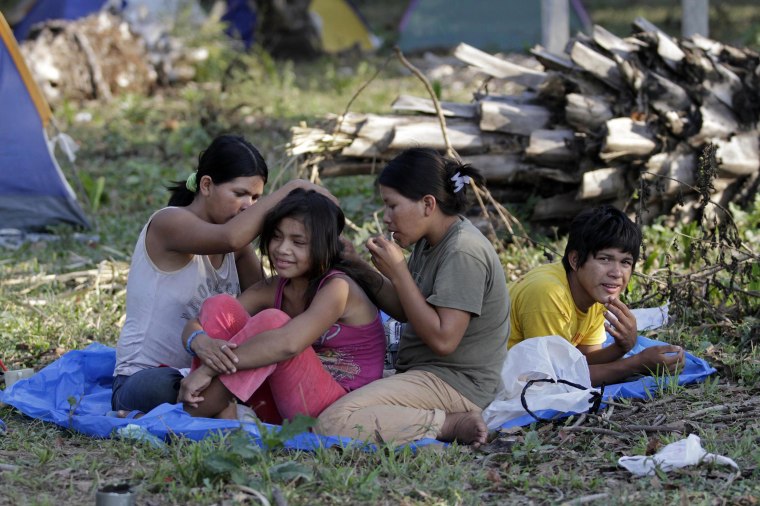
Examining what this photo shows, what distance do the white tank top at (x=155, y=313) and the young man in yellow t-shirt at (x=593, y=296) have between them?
1.41 metres

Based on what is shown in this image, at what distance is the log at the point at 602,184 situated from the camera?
564 cm

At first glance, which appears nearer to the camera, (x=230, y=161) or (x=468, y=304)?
(x=468, y=304)

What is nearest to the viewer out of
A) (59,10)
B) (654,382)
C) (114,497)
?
(114,497)

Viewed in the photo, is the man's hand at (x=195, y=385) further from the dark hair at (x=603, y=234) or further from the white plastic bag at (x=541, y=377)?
the dark hair at (x=603, y=234)

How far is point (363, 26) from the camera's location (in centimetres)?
1422

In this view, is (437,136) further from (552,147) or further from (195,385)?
(195,385)

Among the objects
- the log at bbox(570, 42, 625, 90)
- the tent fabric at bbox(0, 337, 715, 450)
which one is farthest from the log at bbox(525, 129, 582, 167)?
the tent fabric at bbox(0, 337, 715, 450)

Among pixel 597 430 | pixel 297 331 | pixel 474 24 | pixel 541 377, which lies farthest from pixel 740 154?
pixel 474 24

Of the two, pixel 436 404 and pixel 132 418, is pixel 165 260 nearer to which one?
pixel 132 418

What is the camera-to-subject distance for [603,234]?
12.7 feet

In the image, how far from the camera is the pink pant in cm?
343

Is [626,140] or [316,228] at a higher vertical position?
[316,228]

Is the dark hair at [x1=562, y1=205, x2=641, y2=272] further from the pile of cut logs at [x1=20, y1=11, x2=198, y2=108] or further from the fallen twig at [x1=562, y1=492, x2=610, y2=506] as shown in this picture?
the pile of cut logs at [x1=20, y1=11, x2=198, y2=108]

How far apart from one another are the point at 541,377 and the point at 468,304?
547 mm
